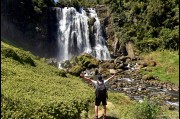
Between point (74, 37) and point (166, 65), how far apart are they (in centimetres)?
2103

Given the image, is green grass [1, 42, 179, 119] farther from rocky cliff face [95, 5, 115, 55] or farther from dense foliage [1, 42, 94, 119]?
rocky cliff face [95, 5, 115, 55]

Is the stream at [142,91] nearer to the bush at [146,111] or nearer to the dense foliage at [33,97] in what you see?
the dense foliage at [33,97]

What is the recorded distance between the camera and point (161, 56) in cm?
5694

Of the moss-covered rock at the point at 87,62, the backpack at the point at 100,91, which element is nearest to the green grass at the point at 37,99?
the backpack at the point at 100,91

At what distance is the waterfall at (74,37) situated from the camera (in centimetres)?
6531

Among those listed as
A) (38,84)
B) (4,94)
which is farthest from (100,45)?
(4,94)

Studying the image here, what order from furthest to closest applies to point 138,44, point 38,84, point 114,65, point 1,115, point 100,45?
point 100,45 < point 138,44 < point 114,65 < point 38,84 < point 1,115

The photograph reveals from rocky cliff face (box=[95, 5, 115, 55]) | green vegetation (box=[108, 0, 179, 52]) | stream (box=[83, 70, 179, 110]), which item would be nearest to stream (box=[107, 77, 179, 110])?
stream (box=[83, 70, 179, 110])

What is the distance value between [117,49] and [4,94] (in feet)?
181

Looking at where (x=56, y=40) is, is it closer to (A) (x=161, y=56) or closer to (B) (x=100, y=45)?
(B) (x=100, y=45)

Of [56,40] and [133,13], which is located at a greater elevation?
[133,13]

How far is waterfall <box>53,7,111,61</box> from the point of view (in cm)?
6531

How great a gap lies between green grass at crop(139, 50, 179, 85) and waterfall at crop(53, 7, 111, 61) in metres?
10.9

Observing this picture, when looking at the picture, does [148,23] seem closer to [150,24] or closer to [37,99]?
[150,24]
